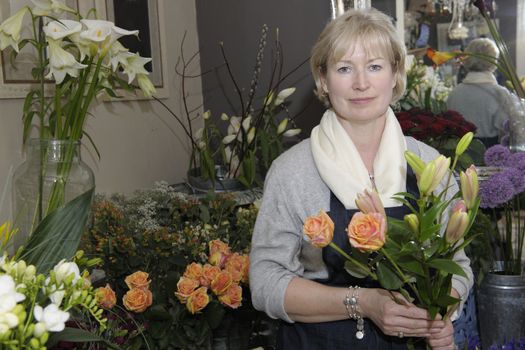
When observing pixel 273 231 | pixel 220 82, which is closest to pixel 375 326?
pixel 273 231

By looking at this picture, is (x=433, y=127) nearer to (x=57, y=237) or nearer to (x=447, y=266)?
(x=447, y=266)

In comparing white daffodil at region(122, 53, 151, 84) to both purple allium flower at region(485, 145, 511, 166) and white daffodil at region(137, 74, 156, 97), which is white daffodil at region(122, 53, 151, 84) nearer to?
white daffodil at region(137, 74, 156, 97)

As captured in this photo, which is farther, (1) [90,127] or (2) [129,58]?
(1) [90,127]

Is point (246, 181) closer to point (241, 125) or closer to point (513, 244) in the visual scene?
point (241, 125)

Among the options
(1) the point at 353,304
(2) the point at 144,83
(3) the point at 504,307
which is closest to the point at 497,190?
(3) the point at 504,307

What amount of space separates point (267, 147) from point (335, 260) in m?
0.92

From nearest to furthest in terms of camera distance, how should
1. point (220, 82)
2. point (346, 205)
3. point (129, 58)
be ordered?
point (346, 205) → point (129, 58) → point (220, 82)

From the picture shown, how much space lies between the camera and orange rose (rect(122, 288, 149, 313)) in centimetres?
149

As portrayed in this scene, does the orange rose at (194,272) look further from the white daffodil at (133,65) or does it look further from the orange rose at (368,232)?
the orange rose at (368,232)

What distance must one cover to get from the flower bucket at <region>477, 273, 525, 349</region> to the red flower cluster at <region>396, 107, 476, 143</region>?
441 millimetres

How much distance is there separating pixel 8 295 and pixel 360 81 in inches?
32.5

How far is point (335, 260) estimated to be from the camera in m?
1.32

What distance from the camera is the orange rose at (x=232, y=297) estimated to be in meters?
1.57

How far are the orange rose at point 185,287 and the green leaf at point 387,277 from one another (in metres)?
0.63
